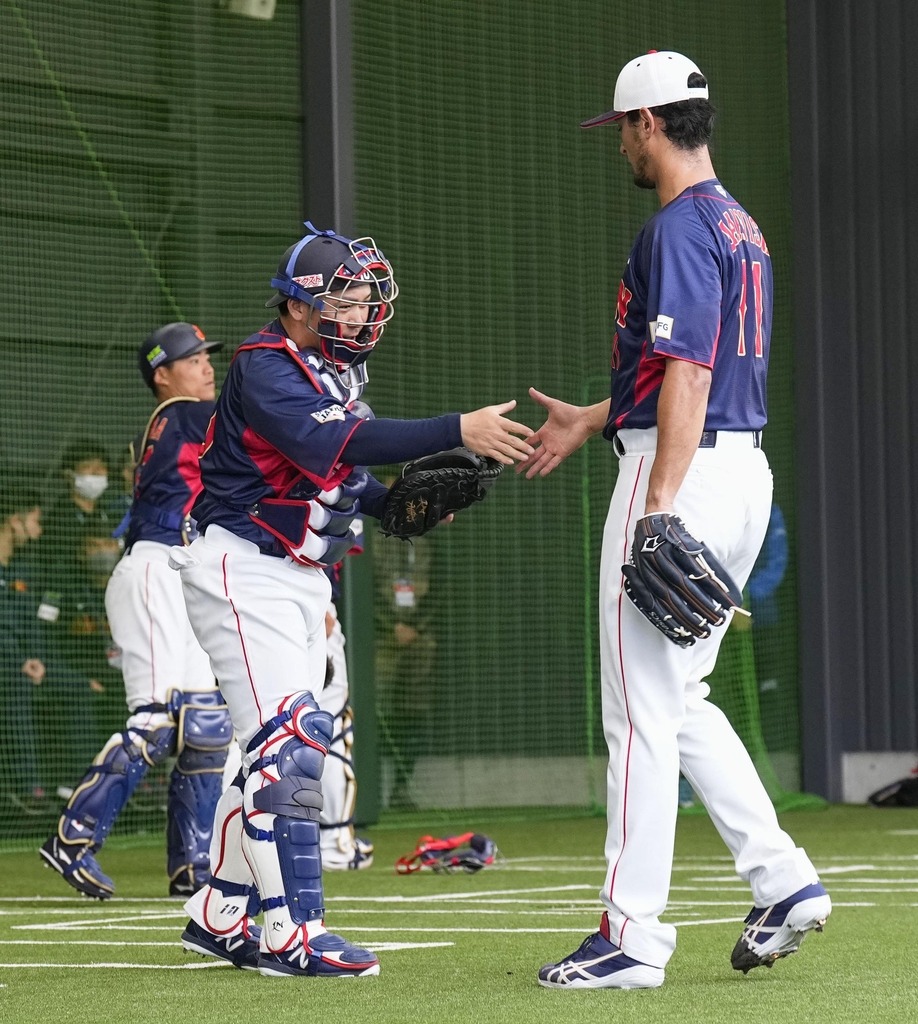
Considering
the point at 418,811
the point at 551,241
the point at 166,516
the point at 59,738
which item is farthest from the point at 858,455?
the point at 166,516

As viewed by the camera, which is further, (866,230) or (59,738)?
(866,230)

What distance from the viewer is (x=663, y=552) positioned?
4.08 meters

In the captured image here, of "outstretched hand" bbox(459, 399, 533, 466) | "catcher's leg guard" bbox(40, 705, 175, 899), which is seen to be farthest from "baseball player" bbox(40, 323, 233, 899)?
"outstretched hand" bbox(459, 399, 533, 466)

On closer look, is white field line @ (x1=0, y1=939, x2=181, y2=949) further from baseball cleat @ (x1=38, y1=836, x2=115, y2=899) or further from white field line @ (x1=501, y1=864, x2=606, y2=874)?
white field line @ (x1=501, y1=864, x2=606, y2=874)

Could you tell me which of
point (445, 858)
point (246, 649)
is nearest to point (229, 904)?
point (246, 649)

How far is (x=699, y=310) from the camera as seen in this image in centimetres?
418

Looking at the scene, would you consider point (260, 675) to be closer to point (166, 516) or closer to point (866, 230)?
point (166, 516)

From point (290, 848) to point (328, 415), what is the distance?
1069 mm

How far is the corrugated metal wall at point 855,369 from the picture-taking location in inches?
492

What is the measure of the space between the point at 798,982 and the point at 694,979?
24 cm

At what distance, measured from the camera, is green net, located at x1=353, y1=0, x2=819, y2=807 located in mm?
11266

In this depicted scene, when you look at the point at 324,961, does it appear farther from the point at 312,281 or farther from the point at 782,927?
the point at 312,281

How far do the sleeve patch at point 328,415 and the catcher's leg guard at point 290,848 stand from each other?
0.72m

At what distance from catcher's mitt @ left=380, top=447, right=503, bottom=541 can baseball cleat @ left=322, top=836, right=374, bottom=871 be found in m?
3.36
